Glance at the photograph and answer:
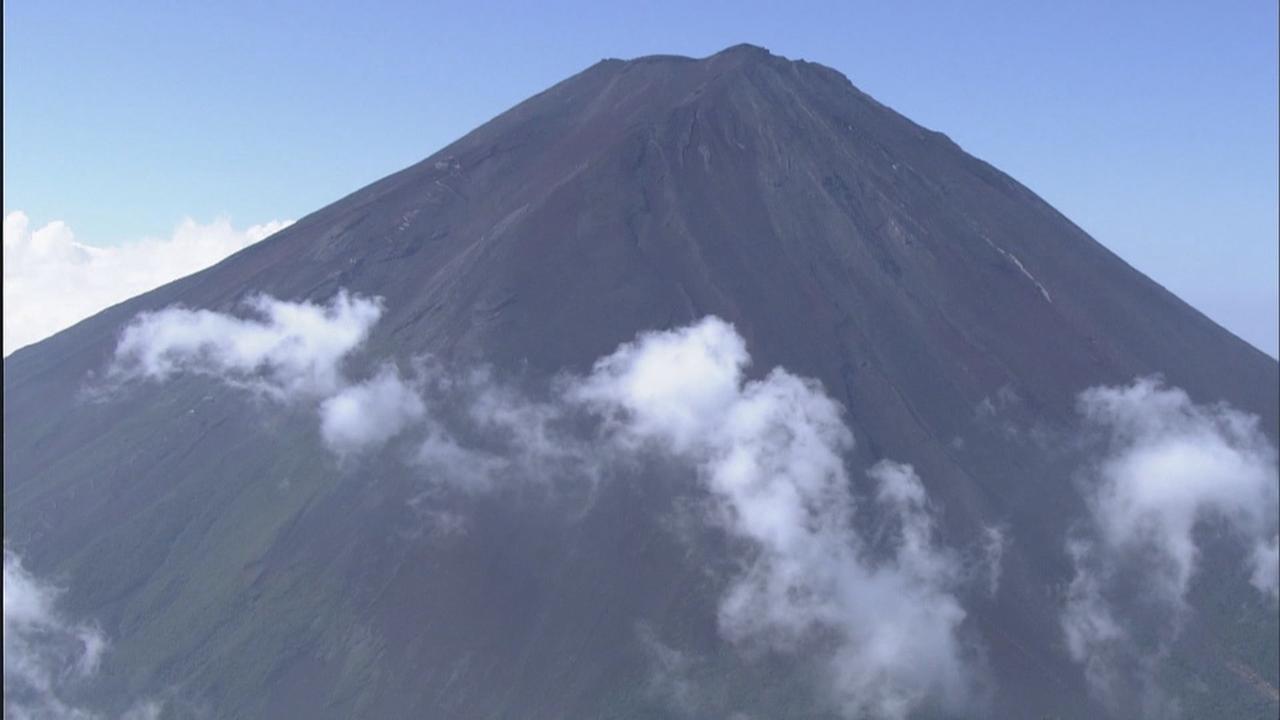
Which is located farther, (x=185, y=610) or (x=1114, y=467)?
(x=1114, y=467)

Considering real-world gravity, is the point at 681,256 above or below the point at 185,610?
above

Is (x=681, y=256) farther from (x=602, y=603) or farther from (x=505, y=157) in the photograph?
(x=602, y=603)

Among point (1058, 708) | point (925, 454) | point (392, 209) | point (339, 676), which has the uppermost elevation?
point (392, 209)

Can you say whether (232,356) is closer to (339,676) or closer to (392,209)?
(392,209)

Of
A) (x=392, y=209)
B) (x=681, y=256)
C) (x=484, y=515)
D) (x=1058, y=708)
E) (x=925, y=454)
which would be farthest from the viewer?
(x=392, y=209)

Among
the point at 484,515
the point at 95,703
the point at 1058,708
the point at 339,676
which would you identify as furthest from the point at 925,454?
the point at 95,703

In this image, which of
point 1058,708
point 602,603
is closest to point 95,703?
point 602,603

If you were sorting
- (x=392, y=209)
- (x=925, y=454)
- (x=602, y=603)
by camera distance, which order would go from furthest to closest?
(x=392, y=209) < (x=925, y=454) < (x=602, y=603)
